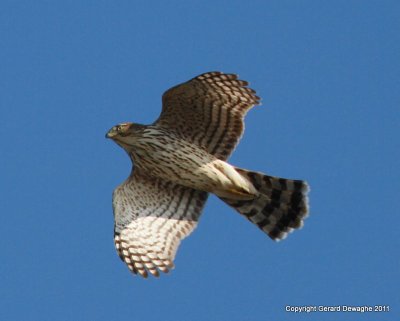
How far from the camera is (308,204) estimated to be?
43.1 ft

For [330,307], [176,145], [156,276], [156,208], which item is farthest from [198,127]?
[330,307]

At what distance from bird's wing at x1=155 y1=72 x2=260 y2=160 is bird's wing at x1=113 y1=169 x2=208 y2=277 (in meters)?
0.76

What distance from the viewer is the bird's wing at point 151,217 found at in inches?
500

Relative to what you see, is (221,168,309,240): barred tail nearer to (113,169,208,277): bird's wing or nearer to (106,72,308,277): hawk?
(106,72,308,277): hawk

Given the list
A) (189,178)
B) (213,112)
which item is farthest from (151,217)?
(213,112)

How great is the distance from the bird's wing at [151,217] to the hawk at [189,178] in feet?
0.05

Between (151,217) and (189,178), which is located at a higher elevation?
(189,178)

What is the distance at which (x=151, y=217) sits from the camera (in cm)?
1323

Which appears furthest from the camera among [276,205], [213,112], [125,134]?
[276,205]

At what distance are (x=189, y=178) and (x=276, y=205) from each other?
1.31 meters

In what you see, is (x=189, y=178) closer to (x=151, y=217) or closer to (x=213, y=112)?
(x=151, y=217)

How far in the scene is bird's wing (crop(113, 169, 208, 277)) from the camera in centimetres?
1270

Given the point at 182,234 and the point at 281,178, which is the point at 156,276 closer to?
the point at 182,234

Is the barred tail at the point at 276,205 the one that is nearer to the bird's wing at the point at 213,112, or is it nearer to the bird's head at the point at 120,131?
the bird's wing at the point at 213,112
